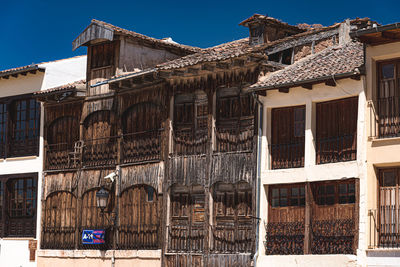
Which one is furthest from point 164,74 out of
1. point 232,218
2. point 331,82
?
point 331,82

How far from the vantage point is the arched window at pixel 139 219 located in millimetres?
28581

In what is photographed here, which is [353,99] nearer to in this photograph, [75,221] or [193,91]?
[193,91]

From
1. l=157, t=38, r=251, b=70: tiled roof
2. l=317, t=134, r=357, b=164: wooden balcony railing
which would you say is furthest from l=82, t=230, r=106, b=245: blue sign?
l=317, t=134, r=357, b=164: wooden balcony railing

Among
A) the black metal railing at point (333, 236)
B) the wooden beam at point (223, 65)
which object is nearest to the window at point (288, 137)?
the black metal railing at point (333, 236)

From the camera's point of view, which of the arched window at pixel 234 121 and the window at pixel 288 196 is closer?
the window at pixel 288 196

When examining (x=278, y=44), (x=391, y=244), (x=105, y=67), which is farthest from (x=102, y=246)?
(x=391, y=244)

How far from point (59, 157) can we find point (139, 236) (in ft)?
17.9

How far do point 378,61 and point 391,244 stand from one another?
15.2ft

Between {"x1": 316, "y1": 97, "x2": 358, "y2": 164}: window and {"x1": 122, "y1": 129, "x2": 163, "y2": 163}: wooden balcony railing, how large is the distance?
20.7 ft

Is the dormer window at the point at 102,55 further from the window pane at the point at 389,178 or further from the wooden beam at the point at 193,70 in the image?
the window pane at the point at 389,178

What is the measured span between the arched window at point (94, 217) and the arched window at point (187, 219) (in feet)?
9.98

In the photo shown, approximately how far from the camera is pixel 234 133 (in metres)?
26.6

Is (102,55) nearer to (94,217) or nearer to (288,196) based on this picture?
(94,217)

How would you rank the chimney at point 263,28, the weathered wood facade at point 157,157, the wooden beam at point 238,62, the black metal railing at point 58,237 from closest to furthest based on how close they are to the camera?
1. the wooden beam at point 238,62
2. the weathered wood facade at point 157,157
3. the chimney at point 263,28
4. the black metal railing at point 58,237
